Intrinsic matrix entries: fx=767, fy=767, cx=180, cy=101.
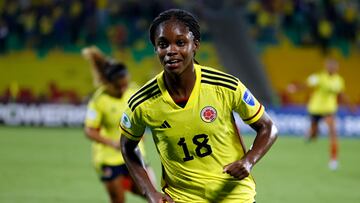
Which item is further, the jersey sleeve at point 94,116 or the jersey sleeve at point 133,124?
the jersey sleeve at point 94,116

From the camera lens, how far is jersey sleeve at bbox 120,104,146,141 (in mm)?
4855

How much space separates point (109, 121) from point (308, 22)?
20499 millimetres

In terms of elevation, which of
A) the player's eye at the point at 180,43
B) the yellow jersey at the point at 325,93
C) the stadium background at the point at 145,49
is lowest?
the player's eye at the point at 180,43

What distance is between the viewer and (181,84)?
4.70 metres

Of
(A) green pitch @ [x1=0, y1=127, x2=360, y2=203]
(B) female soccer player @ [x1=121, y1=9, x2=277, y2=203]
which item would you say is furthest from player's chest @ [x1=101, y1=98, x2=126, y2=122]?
(B) female soccer player @ [x1=121, y1=9, x2=277, y2=203]

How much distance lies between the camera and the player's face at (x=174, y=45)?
14.5ft

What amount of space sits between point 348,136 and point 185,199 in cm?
2017

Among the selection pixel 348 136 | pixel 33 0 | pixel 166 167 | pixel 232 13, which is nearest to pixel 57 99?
pixel 33 0

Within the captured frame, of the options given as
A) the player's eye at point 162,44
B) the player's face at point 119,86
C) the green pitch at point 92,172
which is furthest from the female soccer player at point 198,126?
the green pitch at point 92,172

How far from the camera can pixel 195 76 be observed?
473cm

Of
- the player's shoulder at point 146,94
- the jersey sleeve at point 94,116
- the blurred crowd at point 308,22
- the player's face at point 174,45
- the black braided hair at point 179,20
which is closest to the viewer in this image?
the player's face at point 174,45

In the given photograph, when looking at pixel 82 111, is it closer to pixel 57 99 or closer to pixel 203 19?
pixel 57 99

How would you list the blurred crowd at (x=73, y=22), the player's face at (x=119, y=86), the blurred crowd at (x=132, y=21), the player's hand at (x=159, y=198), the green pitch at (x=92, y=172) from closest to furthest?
the player's hand at (x=159, y=198), the player's face at (x=119, y=86), the green pitch at (x=92, y=172), the blurred crowd at (x=132, y=21), the blurred crowd at (x=73, y=22)

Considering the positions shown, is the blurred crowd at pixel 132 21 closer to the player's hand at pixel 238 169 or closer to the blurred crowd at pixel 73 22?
the blurred crowd at pixel 73 22
